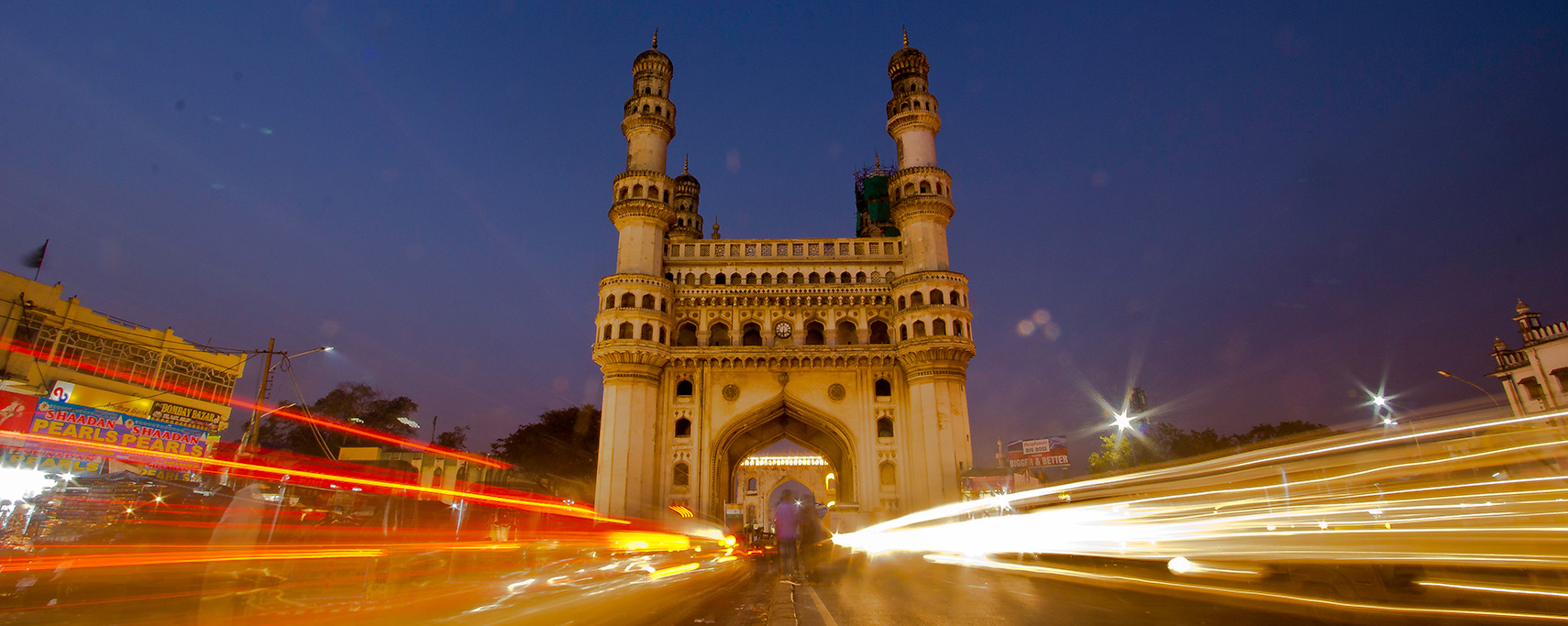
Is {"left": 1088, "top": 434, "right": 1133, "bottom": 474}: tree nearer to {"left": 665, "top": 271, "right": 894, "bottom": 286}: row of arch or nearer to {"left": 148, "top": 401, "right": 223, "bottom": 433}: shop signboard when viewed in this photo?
{"left": 665, "top": 271, "right": 894, "bottom": 286}: row of arch

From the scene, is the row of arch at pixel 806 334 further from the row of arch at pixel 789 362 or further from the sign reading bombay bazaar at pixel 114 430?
the sign reading bombay bazaar at pixel 114 430

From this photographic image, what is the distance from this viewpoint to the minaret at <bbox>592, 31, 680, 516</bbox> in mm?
33469

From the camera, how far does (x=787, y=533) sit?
47.5 feet

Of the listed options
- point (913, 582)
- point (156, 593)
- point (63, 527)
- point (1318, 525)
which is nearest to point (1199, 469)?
point (1318, 525)

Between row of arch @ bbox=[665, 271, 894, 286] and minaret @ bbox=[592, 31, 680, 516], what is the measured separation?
1.78 metres

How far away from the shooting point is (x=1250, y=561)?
10.8 metres

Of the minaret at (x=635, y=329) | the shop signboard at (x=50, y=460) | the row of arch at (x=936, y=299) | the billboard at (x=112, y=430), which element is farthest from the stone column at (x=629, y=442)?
the billboard at (x=112, y=430)

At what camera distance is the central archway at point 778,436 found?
35.4 m

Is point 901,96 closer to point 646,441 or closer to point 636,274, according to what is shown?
point 636,274

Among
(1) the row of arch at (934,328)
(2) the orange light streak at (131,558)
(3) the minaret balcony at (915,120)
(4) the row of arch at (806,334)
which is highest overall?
(3) the minaret balcony at (915,120)

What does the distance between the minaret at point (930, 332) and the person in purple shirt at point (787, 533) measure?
Answer: 19557 millimetres

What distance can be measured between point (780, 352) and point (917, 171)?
1269cm

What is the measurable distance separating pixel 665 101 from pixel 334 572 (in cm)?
3342

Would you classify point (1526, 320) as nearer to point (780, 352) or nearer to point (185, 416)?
point (780, 352)
